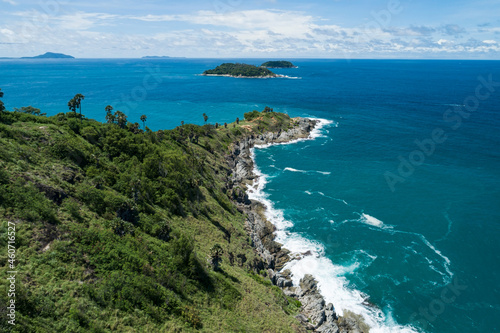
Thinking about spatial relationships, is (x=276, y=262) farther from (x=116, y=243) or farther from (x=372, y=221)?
(x=116, y=243)

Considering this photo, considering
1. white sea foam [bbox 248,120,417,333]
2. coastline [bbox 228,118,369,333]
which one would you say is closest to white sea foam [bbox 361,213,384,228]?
white sea foam [bbox 248,120,417,333]

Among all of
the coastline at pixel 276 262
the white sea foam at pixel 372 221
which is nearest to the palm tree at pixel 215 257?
the coastline at pixel 276 262

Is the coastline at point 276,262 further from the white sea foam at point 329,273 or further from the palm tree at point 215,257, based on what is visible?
the palm tree at point 215,257

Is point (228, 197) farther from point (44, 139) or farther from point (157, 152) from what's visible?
point (44, 139)

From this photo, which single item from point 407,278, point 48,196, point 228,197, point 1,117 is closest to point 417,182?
point 407,278

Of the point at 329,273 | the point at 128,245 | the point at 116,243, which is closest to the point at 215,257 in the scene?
the point at 128,245

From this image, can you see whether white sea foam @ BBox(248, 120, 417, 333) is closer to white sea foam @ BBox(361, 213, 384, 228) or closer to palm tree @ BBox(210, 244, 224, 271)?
white sea foam @ BBox(361, 213, 384, 228)
